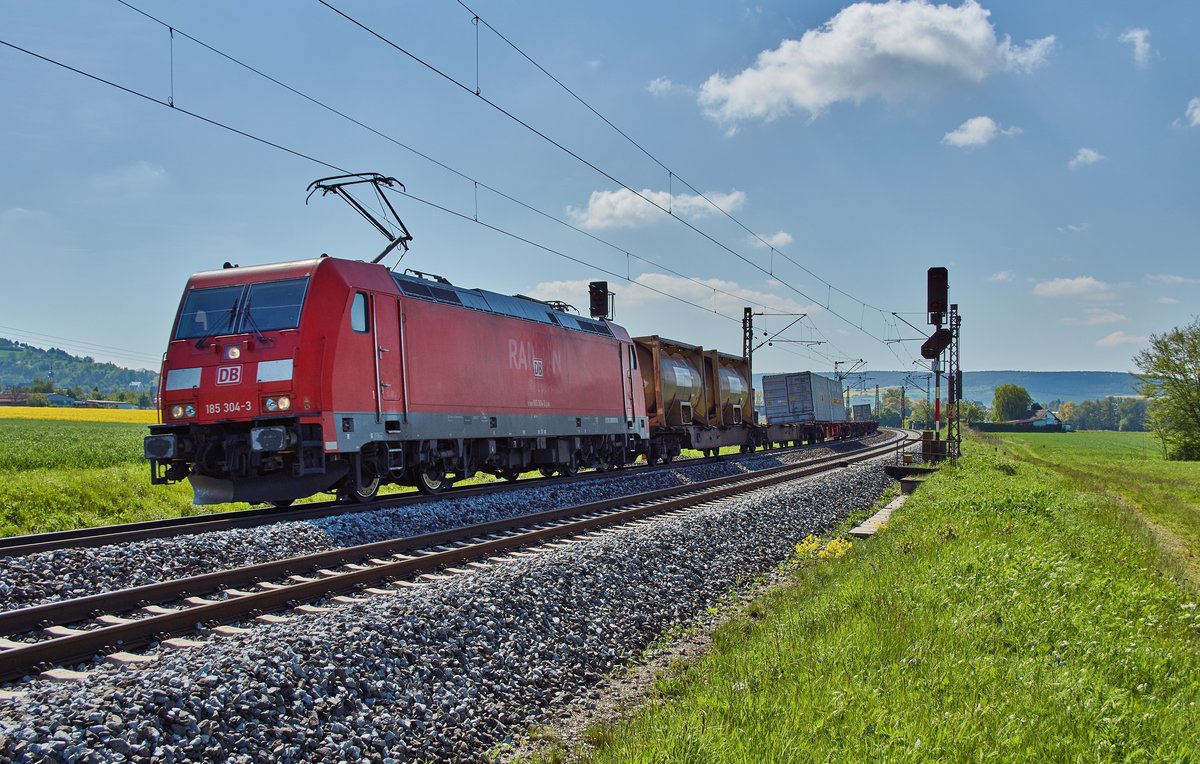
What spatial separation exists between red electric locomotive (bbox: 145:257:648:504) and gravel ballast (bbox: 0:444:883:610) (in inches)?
59.7

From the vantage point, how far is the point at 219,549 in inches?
365

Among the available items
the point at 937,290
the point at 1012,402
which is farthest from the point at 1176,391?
the point at 1012,402

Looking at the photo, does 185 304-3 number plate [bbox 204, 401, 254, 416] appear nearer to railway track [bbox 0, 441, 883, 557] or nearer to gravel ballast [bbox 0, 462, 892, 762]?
railway track [bbox 0, 441, 883, 557]

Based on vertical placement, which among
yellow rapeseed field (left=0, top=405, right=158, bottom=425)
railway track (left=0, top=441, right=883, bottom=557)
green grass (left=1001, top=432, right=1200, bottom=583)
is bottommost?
green grass (left=1001, top=432, right=1200, bottom=583)

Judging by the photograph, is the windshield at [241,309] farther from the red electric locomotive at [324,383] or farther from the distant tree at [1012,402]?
the distant tree at [1012,402]

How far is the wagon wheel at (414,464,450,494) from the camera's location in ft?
49.7

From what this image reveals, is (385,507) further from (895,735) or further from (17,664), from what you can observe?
(895,735)

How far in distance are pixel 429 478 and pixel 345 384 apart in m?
3.46

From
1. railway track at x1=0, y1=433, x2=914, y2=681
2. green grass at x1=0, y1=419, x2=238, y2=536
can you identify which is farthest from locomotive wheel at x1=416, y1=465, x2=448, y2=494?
green grass at x1=0, y1=419, x2=238, y2=536

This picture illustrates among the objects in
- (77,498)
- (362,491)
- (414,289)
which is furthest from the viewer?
(77,498)

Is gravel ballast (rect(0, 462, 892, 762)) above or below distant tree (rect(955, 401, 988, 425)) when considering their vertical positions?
above

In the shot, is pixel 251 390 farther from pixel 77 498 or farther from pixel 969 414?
pixel 969 414

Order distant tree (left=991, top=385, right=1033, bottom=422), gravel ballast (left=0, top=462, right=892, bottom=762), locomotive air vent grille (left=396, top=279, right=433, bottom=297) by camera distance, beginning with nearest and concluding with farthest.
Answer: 1. gravel ballast (left=0, top=462, right=892, bottom=762)
2. locomotive air vent grille (left=396, top=279, right=433, bottom=297)
3. distant tree (left=991, top=385, right=1033, bottom=422)

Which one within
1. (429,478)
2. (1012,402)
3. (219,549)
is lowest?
(1012,402)
